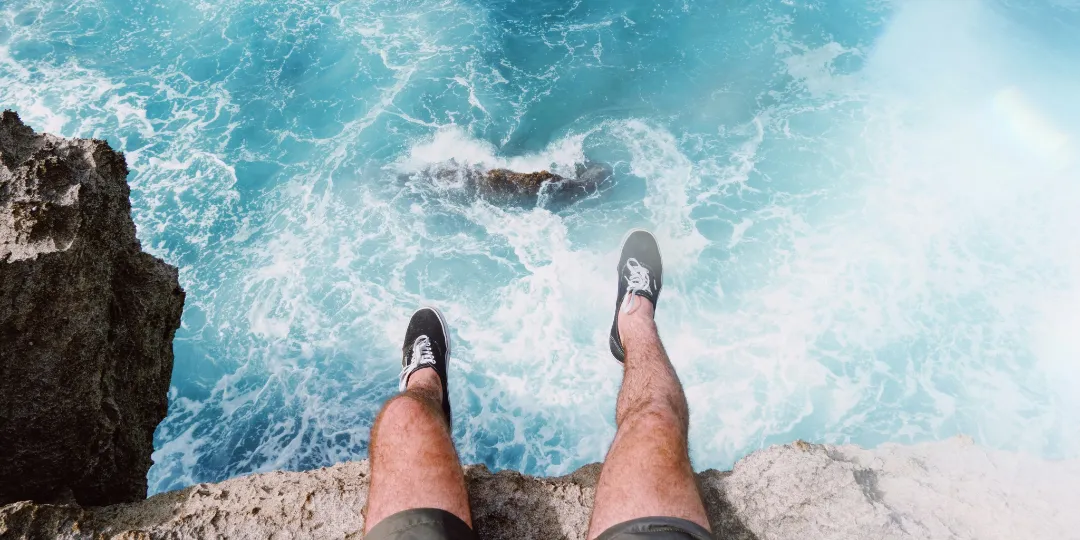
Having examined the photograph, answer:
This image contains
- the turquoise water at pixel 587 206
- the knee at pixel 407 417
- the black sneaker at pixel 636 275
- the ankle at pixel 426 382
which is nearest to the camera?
the knee at pixel 407 417

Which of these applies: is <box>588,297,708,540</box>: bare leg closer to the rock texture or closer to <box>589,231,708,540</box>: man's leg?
<box>589,231,708,540</box>: man's leg

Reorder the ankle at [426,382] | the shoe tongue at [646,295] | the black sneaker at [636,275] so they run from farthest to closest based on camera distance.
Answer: the shoe tongue at [646,295] < the black sneaker at [636,275] < the ankle at [426,382]

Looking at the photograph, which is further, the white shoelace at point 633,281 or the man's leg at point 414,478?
the white shoelace at point 633,281

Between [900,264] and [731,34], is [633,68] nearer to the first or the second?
[731,34]

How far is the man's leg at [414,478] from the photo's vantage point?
2.90m

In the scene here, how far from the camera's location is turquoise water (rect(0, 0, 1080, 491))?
30.6 feet

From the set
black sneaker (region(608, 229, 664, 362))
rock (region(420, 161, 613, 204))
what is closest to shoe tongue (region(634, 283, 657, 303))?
black sneaker (region(608, 229, 664, 362))

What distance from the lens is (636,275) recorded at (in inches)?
256

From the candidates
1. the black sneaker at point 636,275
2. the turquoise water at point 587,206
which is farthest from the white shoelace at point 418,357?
the turquoise water at point 587,206

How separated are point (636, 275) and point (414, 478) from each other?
3.98 m

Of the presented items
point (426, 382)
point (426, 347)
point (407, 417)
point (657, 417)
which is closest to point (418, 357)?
point (426, 347)

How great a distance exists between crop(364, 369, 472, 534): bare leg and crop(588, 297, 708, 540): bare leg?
85cm

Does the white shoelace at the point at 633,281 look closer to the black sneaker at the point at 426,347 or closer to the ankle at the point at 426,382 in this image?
the black sneaker at the point at 426,347

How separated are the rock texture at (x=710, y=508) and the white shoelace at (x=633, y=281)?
2.26m
